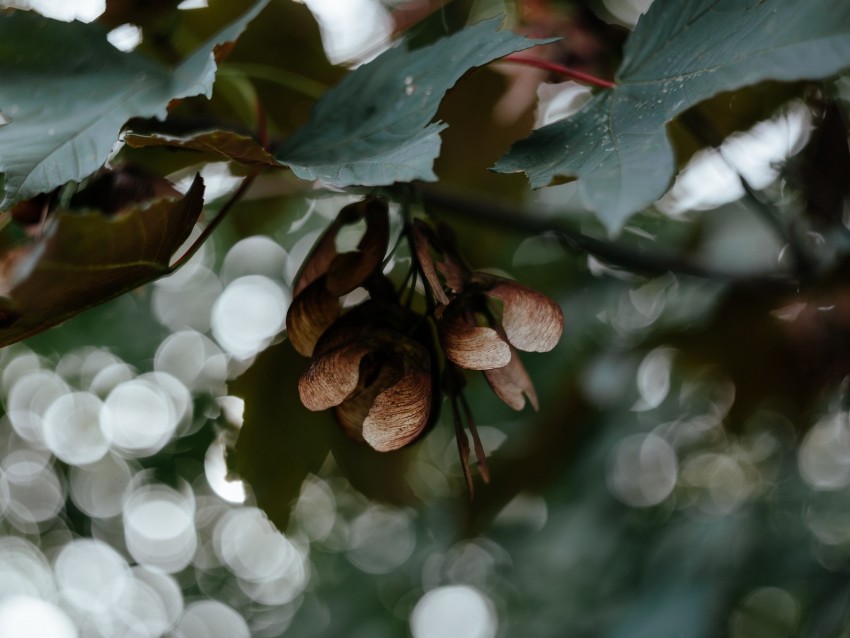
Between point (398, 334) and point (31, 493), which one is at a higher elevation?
point (398, 334)

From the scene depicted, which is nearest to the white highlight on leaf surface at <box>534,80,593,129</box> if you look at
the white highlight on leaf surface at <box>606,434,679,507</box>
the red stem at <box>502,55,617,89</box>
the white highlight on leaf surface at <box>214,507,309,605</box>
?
the red stem at <box>502,55,617,89</box>

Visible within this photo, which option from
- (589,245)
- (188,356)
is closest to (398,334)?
(589,245)

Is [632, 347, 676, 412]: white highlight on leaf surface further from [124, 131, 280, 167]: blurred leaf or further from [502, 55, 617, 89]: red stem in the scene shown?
[124, 131, 280, 167]: blurred leaf

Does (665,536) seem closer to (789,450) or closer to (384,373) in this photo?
(789,450)

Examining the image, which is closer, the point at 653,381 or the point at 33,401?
the point at 653,381

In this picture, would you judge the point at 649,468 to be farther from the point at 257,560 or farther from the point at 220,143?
the point at 220,143

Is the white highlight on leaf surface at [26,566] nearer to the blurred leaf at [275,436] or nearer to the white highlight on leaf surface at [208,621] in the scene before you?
the white highlight on leaf surface at [208,621]

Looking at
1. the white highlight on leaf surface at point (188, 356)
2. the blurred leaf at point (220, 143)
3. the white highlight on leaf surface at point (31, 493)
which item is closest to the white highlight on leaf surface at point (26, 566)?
the white highlight on leaf surface at point (31, 493)
